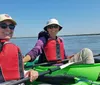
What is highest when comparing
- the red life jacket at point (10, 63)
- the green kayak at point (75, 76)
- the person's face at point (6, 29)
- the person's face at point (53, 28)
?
the person's face at point (53, 28)

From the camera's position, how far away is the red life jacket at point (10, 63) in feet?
11.7

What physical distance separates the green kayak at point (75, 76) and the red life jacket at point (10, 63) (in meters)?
1.10

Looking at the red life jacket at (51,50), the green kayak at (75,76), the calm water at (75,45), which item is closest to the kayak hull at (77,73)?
the green kayak at (75,76)

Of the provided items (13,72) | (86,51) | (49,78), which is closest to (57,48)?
(86,51)

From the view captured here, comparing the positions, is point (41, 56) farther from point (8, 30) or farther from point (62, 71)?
point (8, 30)

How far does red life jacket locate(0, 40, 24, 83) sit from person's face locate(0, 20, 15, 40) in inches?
4.6

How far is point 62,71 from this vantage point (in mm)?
5215

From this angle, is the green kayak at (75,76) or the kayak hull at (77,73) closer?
the green kayak at (75,76)

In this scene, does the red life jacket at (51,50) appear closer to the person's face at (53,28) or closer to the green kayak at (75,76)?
the person's face at (53,28)

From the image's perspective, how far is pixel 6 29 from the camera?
3.64 metres

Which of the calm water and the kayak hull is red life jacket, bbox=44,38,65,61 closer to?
the kayak hull

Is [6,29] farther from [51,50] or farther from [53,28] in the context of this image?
[51,50]

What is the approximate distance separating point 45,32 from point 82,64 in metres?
1.38

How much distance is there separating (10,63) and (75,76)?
171cm
